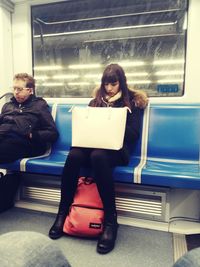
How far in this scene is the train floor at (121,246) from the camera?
1.72m

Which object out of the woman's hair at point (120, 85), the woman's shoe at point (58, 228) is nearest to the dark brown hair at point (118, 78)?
the woman's hair at point (120, 85)

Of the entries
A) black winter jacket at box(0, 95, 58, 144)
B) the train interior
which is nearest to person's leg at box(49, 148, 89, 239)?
the train interior

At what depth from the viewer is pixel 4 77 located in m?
2.98

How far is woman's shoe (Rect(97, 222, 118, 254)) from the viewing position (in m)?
1.82

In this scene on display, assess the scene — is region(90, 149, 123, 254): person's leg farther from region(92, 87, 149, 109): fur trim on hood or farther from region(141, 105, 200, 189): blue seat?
region(92, 87, 149, 109): fur trim on hood

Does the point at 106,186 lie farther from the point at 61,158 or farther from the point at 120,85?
the point at 120,85

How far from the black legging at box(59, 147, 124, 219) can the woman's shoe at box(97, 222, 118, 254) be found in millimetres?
97

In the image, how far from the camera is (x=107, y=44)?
9.05 feet

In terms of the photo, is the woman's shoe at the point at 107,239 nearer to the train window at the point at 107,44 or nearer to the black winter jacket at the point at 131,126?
the black winter jacket at the point at 131,126

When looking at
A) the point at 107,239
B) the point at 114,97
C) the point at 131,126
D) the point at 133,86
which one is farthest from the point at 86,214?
the point at 133,86

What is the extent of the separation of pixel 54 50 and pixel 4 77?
0.64 meters

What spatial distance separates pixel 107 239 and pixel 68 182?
51 centimetres

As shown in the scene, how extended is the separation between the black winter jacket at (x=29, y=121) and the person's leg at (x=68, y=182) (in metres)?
0.53

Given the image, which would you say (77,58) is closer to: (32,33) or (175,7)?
(32,33)
